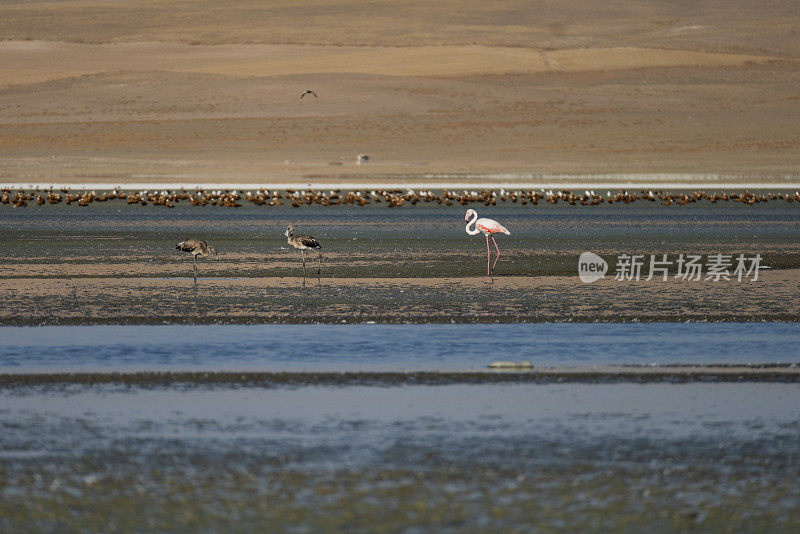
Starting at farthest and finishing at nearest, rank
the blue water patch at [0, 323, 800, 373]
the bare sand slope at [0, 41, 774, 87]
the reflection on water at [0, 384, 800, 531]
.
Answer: the bare sand slope at [0, 41, 774, 87] → the blue water patch at [0, 323, 800, 373] → the reflection on water at [0, 384, 800, 531]

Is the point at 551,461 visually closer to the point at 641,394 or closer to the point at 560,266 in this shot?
the point at 641,394

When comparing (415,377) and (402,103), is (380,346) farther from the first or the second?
(402,103)

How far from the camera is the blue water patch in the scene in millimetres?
11234

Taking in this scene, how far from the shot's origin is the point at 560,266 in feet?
68.4

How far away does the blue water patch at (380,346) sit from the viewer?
36.9ft

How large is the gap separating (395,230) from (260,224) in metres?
4.81

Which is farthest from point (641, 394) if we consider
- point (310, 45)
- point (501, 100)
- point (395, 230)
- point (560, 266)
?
point (310, 45)

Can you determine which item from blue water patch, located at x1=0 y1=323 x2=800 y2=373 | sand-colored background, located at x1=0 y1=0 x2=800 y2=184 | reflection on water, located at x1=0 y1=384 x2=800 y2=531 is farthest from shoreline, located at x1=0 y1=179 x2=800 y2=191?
reflection on water, located at x1=0 y1=384 x2=800 y2=531

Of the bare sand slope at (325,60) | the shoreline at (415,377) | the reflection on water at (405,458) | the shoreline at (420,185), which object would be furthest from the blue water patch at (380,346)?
the bare sand slope at (325,60)

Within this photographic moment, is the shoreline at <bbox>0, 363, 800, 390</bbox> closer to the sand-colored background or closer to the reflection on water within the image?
the reflection on water

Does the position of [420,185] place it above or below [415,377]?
above

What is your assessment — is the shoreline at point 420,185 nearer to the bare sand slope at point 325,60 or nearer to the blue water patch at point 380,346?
the bare sand slope at point 325,60

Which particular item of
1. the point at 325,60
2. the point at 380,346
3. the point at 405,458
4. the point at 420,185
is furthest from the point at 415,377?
the point at 325,60

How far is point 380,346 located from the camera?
40.0 ft
